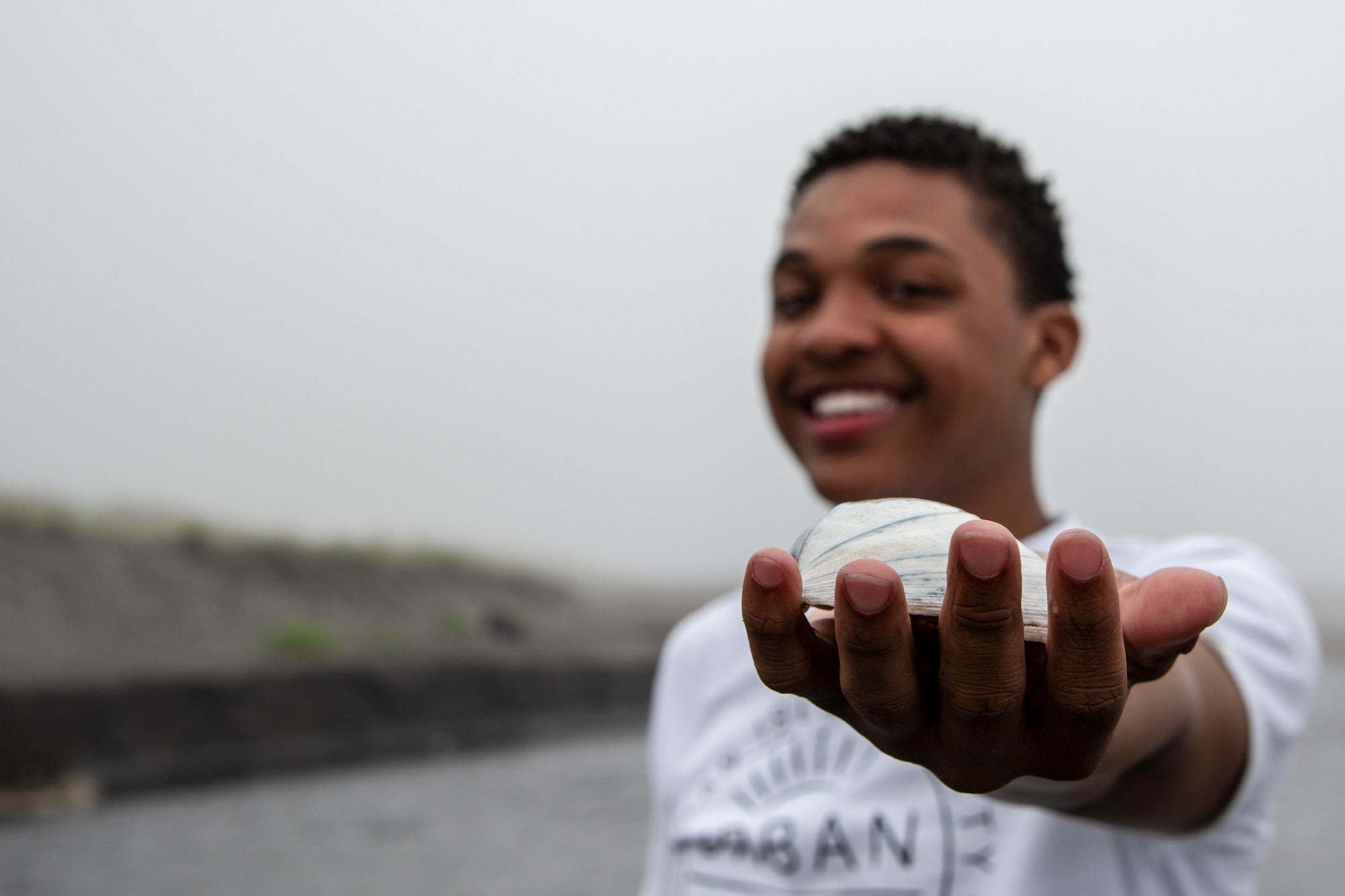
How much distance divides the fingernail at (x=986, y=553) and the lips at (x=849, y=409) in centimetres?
121

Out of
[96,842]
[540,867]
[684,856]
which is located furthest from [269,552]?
[684,856]

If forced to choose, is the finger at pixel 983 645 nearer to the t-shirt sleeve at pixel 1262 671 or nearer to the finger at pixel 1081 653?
the finger at pixel 1081 653

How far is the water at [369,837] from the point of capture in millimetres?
7992

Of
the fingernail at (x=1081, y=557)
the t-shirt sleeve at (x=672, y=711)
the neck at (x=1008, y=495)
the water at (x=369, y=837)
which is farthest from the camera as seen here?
the water at (x=369, y=837)

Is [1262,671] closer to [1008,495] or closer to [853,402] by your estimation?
[1008,495]

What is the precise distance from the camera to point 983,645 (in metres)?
0.87

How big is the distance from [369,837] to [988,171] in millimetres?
8786

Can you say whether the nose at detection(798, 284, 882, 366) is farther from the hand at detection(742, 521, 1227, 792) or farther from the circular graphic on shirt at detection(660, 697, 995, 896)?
the hand at detection(742, 521, 1227, 792)

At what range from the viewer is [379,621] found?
24203 millimetres

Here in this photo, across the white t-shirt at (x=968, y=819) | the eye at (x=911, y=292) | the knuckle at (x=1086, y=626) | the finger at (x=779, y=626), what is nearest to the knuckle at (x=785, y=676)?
the finger at (x=779, y=626)

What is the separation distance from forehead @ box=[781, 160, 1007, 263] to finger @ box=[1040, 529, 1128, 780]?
131 centimetres

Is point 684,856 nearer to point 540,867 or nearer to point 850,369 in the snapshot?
point 850,369

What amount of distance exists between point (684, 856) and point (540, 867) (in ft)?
23.5

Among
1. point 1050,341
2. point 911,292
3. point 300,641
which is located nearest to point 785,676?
point 911,292
